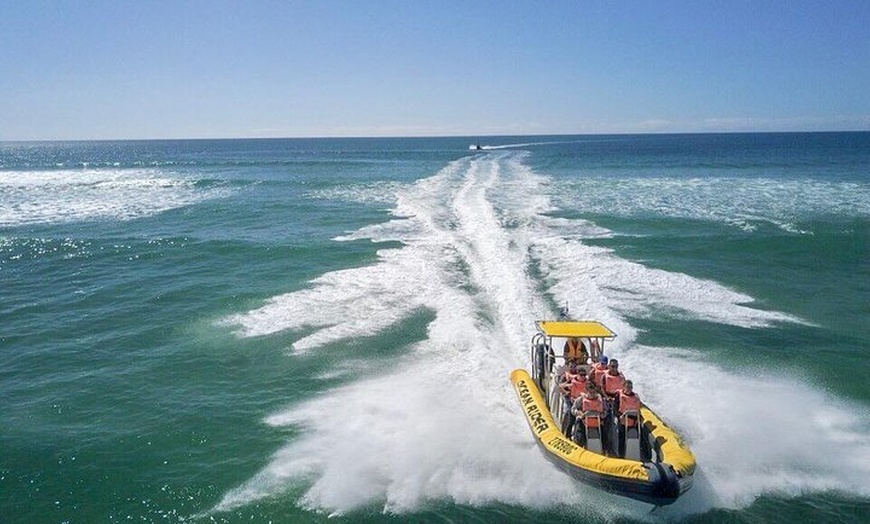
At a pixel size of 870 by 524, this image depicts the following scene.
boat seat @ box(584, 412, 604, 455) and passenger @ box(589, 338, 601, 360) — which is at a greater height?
passenger @ box(589, 338, 601, 360)

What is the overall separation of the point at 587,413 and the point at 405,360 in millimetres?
6617

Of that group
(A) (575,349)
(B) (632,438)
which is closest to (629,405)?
(B) (632,438)

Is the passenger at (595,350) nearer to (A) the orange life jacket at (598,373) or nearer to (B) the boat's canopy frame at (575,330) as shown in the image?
(B) the boat's canopy frame at (575,330)

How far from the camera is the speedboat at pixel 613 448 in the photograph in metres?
9.75

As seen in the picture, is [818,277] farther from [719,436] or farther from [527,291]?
[719,436]

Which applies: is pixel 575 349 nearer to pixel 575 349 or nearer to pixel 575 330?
pixel 575 349

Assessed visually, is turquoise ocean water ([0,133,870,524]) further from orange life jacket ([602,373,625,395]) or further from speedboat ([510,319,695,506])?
orange life jacket ([602,373,625,395])

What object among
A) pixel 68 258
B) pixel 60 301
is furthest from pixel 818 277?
pixel 68 258

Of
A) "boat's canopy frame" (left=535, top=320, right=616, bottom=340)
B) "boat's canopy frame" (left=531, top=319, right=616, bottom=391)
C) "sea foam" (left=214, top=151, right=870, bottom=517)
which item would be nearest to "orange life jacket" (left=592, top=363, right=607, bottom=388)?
"boat's canopy frame" (left=531, top=319, right=616, bottom=391)

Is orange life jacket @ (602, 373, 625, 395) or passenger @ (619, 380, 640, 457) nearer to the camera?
passenger @ (619, 380, 640, 457)

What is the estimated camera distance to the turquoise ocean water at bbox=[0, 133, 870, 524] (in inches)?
434

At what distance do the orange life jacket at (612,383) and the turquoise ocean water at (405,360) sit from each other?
200cm

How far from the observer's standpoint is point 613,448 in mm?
11062

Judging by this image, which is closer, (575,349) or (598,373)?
(598,373)
